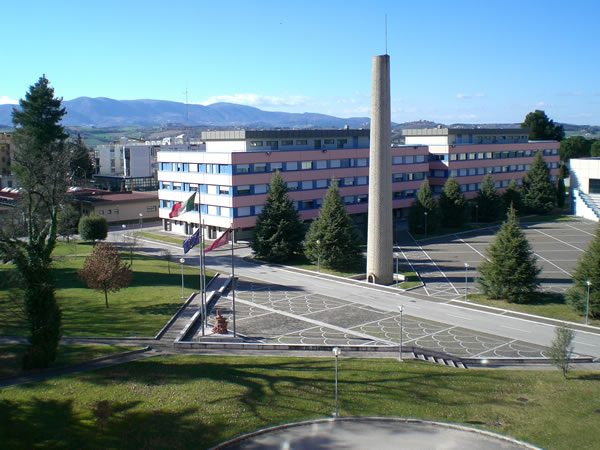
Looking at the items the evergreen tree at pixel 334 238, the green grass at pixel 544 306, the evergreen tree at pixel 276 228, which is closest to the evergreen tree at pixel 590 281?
the green grass at pixel 544 306

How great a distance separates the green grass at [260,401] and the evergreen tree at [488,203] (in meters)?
48.8

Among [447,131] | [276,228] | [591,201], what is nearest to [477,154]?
[447,131]

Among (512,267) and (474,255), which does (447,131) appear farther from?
(512,267)

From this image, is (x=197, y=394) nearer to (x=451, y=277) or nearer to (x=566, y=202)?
(x=451, y=277)

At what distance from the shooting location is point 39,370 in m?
22.0

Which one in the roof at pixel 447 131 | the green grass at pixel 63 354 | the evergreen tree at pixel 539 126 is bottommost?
the green grass at pixel 63 354

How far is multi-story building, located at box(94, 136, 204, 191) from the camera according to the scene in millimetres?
94312

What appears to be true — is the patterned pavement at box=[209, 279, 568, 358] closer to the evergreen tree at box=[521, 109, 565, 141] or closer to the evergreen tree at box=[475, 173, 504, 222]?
the evergreen tree at box=[475, 173, 504, 222]

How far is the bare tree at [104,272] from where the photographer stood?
31328mm

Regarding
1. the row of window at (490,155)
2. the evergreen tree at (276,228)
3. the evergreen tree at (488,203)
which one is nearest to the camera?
the evergreen tree at (276,228)

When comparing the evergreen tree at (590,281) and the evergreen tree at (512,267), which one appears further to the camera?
the evergreen tree at (512,267)

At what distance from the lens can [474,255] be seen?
51.8 metres

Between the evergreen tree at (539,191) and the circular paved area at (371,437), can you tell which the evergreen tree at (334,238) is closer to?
the circular paved area at (371,437)

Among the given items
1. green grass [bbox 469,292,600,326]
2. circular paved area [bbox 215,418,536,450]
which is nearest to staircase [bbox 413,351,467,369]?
circular paved area [bbox 215,418,536,450]
